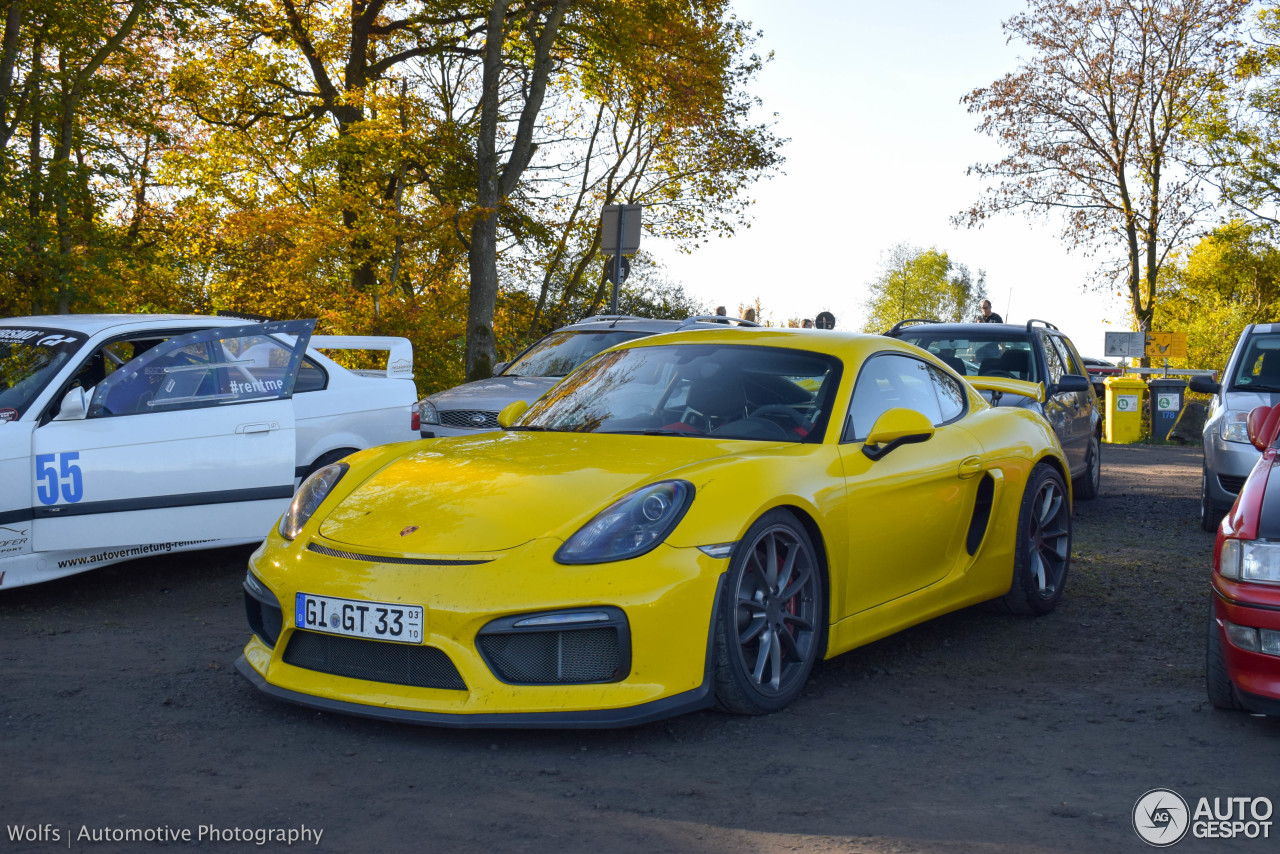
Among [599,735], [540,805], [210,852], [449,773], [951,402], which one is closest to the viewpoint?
[210,852]

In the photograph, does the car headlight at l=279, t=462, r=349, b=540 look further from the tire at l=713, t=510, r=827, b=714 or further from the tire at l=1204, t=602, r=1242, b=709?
the tire at l=1204, t=602, r=1242, b=709

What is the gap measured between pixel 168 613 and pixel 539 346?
6897 mm

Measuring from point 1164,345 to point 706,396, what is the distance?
73.3 feet

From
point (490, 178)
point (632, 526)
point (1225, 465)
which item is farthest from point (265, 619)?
point (490, 178)

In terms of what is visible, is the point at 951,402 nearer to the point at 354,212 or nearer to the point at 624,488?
the point at 624,488

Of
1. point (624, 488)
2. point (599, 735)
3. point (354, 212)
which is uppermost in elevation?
point (354, 212)

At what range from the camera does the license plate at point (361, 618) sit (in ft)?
11.7

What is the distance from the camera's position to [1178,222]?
26859 mm

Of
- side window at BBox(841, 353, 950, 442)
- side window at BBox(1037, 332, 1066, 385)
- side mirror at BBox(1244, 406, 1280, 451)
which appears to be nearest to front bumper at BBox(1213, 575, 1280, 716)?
side mirror at BBox(1244, 406, 1280, 451)

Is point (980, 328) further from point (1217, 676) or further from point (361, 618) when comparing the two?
point (361, 618)

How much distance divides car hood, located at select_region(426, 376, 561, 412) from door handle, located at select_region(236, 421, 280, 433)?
404 centimetres

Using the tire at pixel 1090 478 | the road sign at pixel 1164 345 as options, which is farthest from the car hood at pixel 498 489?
the road sign at pixel 1164 345

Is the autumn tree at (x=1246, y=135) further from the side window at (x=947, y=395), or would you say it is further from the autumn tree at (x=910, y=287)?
the autumn tree at (x=910, y=287)

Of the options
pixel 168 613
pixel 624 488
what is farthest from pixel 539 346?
pixel 624 488
